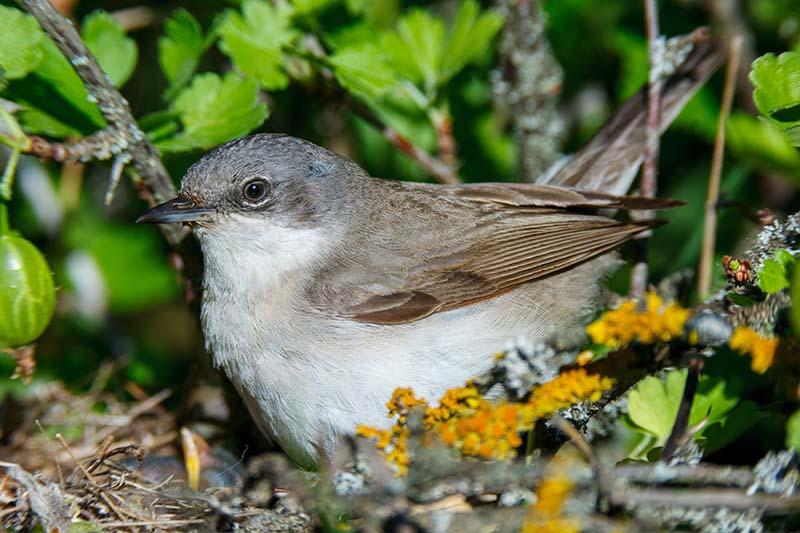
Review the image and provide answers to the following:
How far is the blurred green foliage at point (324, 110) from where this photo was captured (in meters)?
3.10

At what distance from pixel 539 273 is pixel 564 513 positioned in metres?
1.44

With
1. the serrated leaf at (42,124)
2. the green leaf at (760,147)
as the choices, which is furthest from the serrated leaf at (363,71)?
the green leaf at (760,147)

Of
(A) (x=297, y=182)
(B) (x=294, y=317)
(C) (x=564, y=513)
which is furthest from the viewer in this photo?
(A) (x=297, y=182)

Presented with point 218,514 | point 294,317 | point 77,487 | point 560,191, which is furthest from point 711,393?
point 77,487

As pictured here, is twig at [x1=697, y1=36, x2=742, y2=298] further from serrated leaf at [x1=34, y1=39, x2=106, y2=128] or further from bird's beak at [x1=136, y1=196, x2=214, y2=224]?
serrated leaf at [x1=34, y1=39, x2=106, y2=128]

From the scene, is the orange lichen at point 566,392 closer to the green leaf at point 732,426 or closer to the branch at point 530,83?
the green leaf at point 732,426

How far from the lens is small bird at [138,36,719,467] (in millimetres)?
3018

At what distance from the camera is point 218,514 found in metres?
2.58

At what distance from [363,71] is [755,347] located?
6.62 ft

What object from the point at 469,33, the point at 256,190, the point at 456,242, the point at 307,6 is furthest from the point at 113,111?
the point at 469,33

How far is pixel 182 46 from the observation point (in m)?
3.62

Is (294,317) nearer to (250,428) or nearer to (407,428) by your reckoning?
(407,428)

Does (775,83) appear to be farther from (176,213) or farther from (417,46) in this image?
(176,213)

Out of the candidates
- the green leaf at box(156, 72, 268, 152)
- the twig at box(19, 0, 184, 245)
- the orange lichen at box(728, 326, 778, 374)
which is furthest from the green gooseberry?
the orange lichen at box(728, 326, 778, 374)
